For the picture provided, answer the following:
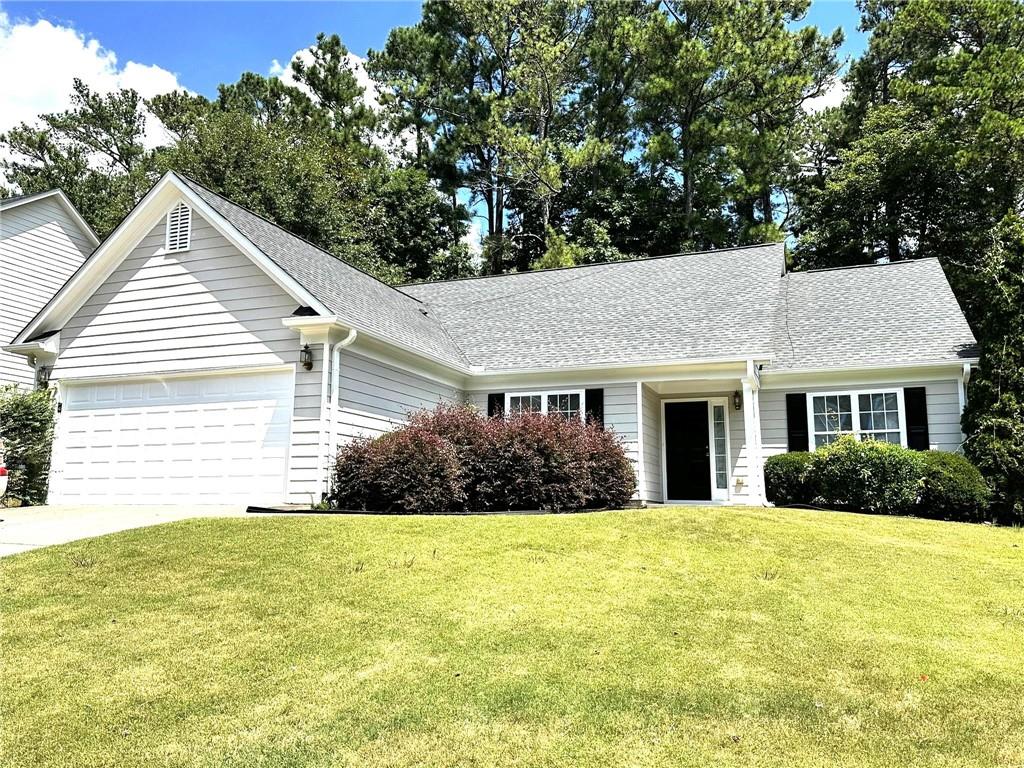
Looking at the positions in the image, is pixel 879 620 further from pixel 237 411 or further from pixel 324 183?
pixel 324 183

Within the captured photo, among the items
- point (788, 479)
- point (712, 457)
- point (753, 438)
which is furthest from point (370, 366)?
point (788, 479)

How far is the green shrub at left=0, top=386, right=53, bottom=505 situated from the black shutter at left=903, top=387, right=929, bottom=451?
1562cm

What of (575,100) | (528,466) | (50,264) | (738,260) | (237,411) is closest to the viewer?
(528,466)

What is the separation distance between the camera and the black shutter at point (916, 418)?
13539 mm

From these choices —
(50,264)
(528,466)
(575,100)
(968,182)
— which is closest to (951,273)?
(968,182)

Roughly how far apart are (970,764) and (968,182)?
91.4 feet

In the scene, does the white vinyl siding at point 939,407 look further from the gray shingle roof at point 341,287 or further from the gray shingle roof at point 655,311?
the gray shingle roof at point 341,287

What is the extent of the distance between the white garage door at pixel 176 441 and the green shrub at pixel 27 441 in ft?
0.74

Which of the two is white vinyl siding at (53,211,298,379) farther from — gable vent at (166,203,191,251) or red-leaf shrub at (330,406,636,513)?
red-leaf shrub at (330,406,636,513)

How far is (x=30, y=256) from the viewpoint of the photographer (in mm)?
20672

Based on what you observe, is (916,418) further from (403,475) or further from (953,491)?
(403,475)

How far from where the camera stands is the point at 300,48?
36594mm

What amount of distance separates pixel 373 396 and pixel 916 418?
9916 mm

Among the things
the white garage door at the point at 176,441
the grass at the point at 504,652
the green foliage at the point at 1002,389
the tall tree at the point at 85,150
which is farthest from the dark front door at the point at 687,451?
the tall tree at the point at 85,150
